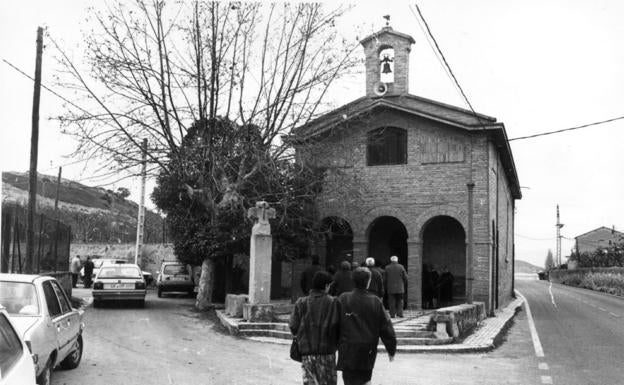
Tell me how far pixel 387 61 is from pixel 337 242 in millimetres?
7167

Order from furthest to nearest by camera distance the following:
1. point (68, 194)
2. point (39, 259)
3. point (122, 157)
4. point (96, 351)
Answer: point (68, 194)
point (122, 157)
point (39, 259)
point (96, 351)

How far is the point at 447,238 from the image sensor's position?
26.2 m

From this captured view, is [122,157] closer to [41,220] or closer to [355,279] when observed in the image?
[41,220]

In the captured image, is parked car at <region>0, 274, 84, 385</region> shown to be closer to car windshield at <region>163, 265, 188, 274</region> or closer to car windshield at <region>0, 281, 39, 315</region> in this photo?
car windshield at <region>0, 281, 39, 315</region>

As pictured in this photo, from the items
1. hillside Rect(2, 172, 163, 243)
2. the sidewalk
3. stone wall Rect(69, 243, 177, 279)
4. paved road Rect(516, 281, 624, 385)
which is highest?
hillside Rect(2, 172, 163, 243)

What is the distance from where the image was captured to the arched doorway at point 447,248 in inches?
1013

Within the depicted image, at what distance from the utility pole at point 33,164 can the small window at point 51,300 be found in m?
8.43

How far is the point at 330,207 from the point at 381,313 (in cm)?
1893

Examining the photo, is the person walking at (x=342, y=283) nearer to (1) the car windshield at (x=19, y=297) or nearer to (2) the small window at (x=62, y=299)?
(2) the small window at (x=62, y=299)

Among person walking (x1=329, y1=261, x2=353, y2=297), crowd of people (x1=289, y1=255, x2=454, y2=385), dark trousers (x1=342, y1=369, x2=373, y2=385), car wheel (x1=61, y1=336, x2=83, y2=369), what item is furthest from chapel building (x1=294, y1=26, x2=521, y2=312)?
dark trousers (x1=342, y1=369, x2=373, y2=385)

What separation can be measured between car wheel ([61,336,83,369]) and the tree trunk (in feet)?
35.5

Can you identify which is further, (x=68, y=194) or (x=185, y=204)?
(x=68, y=194)

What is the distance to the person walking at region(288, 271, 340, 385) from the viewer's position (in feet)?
22.2

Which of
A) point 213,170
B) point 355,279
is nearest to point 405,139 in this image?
point 213,170
